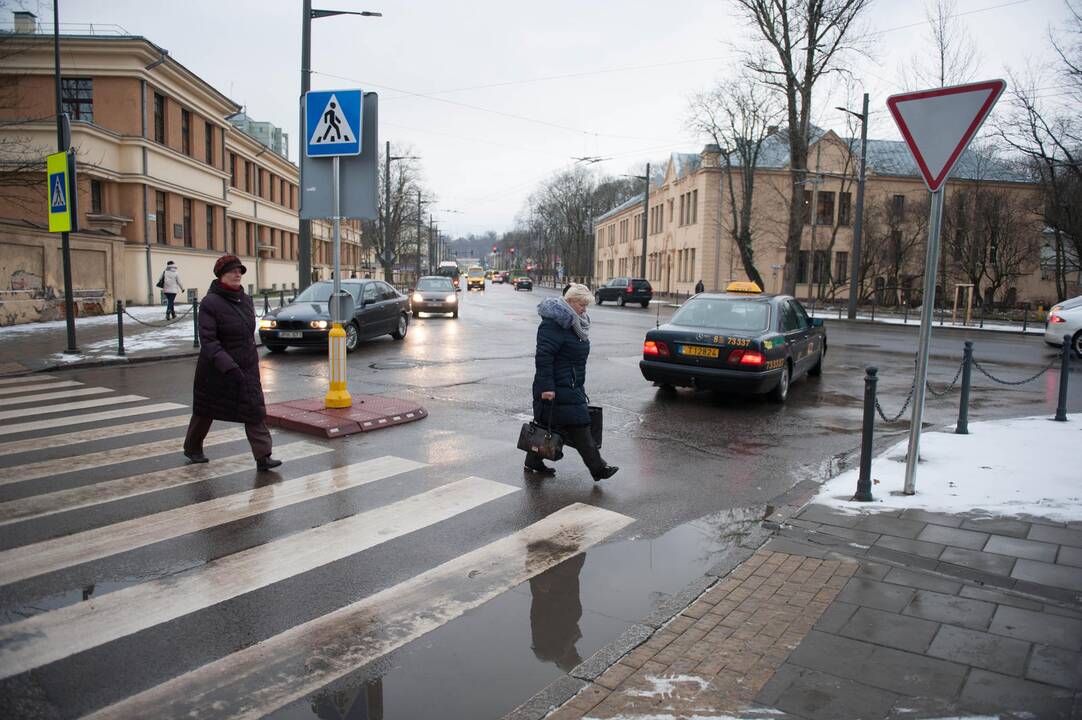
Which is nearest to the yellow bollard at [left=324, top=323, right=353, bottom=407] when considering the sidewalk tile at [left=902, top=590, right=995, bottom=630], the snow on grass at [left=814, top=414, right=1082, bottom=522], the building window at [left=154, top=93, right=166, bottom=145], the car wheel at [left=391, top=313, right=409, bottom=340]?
the snow on grass at [left=814, top=414, right=1082, bottom=522]

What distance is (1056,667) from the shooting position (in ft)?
10.8

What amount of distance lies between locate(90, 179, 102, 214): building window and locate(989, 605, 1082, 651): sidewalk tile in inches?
1259

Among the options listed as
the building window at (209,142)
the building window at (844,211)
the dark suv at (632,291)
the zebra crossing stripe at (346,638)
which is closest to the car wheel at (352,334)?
the zebra crossing stripe at (346,638)

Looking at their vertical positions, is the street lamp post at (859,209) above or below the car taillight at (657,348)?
above

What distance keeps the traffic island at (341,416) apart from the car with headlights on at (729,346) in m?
3.65

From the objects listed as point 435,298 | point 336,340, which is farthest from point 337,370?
point 435,298

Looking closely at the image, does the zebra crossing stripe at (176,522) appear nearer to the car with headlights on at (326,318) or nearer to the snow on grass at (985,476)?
the snow on grass at (985,476)

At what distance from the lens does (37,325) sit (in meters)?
19.4

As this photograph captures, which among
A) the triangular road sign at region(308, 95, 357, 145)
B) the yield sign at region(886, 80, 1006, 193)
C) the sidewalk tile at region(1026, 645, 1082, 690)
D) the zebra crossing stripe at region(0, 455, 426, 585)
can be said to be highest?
the triangular road sign at region(308, 95, 357, 145)

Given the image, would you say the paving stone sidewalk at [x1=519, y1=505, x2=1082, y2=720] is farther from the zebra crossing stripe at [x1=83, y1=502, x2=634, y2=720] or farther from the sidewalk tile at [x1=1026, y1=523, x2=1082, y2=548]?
the zebra crossing stripe at [x1=83, y1=502, x2=634, y2=720]

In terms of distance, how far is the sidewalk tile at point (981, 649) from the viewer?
131 inches

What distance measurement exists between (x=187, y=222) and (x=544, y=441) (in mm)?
33140

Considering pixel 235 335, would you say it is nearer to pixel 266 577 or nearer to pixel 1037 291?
pixel 266 577

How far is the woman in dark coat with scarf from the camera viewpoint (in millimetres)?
6277
